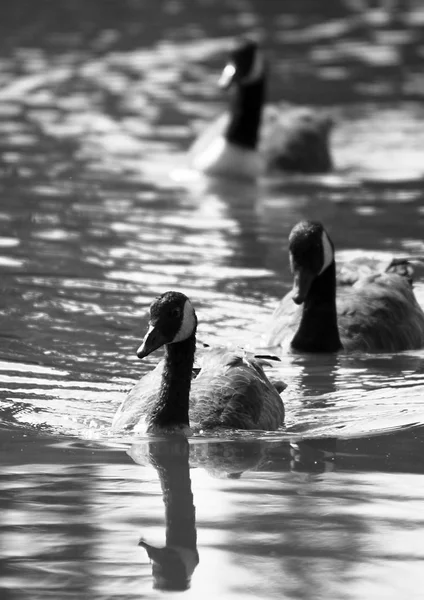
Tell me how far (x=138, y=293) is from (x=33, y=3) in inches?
781

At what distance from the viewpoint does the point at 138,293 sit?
1459 cm

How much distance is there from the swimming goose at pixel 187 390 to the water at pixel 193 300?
0.19m

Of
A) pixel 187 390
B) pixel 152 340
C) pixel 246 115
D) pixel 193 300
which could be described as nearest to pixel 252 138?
pixel 246 115

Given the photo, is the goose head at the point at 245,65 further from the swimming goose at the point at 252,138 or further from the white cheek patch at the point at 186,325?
the white cheek patch at the point at 186,325

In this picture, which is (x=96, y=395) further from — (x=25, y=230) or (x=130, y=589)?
(x=25, y=230)

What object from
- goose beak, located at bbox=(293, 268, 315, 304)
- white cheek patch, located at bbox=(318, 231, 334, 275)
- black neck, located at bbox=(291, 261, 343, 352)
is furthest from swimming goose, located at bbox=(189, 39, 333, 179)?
goose beak, located at bbox=(293, 268, 315, 304)

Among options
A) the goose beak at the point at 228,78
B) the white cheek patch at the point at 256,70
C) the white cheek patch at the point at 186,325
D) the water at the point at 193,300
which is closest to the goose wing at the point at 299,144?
the water at the point at 193,300

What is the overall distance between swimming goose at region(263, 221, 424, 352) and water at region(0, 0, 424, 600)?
22cm

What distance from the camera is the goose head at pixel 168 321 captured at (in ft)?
33.7

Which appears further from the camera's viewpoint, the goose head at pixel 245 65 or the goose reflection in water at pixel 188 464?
the goose head at pixel 245 65

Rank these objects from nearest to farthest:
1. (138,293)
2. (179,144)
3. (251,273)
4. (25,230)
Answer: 1. (138,293)
2. (251,273)
3. (25,230)
4. (179,144)

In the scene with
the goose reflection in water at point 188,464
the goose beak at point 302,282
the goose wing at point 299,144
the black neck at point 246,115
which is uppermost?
the black neck at point 246,115

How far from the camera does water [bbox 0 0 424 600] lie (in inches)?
318

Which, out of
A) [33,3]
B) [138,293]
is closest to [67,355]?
[138,293]
